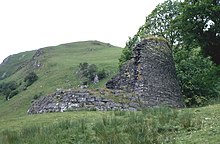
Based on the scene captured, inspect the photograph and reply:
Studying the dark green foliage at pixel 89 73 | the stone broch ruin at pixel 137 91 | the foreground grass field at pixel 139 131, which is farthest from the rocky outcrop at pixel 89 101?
the dark green foliage at pixel 89 73

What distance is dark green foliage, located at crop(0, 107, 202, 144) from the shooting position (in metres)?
9.73

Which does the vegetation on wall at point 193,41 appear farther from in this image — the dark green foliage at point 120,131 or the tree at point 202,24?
the dark green foliage at point 120,131

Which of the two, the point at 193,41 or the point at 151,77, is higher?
the point at 193,41

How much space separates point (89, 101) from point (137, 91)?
3145 millimetres

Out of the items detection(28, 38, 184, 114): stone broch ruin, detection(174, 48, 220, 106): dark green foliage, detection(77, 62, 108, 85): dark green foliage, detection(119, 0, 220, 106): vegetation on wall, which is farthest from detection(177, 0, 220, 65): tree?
detection(77, 62, 108, 85): dark green foliage

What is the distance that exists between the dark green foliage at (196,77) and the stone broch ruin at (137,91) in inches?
306

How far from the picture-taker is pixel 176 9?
1789 inches

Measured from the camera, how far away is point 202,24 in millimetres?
29297

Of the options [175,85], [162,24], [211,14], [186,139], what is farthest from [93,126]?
[162,24]

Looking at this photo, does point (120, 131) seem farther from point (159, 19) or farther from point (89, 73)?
point (89, 73)

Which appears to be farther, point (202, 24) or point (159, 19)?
point (159, 19)

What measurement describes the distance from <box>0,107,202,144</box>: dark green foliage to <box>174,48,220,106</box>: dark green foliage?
19786 millimetres

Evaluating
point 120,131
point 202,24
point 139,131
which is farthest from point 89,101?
point 202,24

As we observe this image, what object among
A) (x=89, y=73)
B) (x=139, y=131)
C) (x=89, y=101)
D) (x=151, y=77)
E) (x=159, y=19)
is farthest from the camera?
(x=89, y=73)
